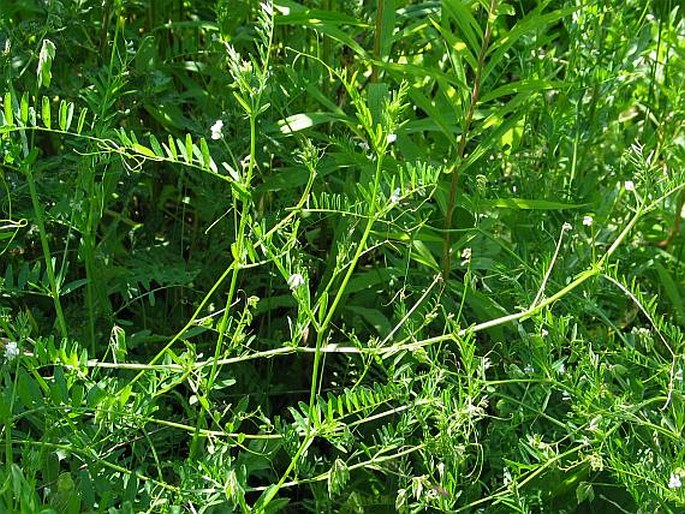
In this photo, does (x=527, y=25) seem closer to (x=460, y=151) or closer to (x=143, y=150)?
(x=460, y=151)

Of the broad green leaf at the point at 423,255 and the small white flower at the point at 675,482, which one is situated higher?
the small white flower at the point at 675,482

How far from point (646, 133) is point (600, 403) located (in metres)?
0.85

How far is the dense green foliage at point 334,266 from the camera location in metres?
1.37

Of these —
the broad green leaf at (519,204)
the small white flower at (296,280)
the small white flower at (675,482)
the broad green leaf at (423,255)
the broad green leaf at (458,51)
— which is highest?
the broad green leaf at (458,51)

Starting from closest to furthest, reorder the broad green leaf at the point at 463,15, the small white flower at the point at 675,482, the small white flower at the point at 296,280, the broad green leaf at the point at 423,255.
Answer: the small white flower at the point at 296,280, the small white flower at the point at 675,482, the broad green leaf at the point at 463,15, the broad green leaf at the point at 423,255

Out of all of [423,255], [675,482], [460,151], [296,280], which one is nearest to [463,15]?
[460,151]

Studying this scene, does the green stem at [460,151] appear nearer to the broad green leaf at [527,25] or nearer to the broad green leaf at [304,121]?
the broad green leaf at [527,25]

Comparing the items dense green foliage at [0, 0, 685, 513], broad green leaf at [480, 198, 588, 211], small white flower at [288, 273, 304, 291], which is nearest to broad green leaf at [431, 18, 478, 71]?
dense green foliage at [0, 0, 685, 513]

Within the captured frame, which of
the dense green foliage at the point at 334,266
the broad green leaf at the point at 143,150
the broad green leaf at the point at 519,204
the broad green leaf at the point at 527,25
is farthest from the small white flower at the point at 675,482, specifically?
the broad green leaf at the point at 143,150

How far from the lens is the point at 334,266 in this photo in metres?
1.78

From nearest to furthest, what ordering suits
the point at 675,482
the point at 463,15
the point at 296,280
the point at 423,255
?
the point at 296,280
the point at 675,482
the point at 463,15
the point at 423,255

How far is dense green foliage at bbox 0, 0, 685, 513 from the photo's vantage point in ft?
4.50

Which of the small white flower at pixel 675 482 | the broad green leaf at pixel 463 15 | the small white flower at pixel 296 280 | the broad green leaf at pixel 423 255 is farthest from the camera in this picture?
the broad green leaf at pixel 423 255

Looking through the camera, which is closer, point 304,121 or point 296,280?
point 296,280
